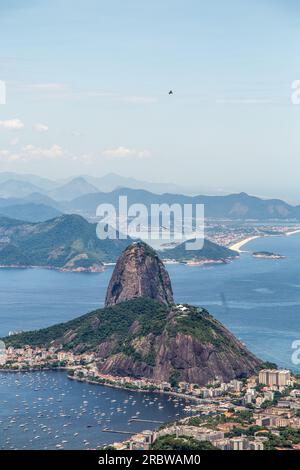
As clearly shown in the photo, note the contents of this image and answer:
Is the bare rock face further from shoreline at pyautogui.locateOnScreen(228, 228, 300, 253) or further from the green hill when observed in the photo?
shoreline at pyautogui.locateOnScreen(228, 228, 300, 253)

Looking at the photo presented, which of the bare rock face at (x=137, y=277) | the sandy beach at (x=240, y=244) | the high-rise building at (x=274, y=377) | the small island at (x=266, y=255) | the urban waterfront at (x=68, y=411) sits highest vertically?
the sandy beach at (x=240, y=244)

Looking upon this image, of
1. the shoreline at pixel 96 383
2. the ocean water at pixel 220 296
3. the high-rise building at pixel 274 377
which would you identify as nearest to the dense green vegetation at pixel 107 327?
the shoreline at pixel 96 383

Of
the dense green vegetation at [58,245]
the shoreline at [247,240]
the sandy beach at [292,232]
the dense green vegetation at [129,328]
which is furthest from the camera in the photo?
the sandy beach at [292,232]

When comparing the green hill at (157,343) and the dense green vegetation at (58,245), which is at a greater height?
the dense green vegetation at (58,245)

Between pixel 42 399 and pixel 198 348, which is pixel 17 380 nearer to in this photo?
pixel 42 399

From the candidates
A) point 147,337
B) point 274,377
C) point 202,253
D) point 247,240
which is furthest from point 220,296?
point 247,240

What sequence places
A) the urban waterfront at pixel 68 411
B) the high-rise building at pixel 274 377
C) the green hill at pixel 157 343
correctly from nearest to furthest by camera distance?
the urban waterfront at pixel 68 411 < the high-rise building at pixel 274 377 < the green hill at pixel 157 343

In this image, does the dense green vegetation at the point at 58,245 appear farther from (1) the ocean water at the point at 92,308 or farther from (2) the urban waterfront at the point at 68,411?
(2) the urban waterfront at the point at 68,411
